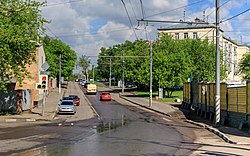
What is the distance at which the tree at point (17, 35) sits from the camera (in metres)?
32.8

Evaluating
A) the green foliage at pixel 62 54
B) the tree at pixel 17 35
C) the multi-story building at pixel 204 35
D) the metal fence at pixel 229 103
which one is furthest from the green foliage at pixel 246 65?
the tree at pixel 17 35

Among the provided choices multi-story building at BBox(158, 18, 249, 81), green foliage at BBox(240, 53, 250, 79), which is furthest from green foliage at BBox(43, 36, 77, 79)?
green foliage at BBox(240, 53, 250, 79)

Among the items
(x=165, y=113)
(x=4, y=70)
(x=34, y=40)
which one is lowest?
(x=165, y=113)

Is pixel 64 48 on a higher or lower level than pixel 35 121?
higher

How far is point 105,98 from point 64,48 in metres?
40.4

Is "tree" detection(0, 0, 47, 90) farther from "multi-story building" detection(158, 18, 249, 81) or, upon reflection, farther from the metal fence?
"multi-story building" detection(158, 18, 249, 81)

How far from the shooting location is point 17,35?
33375 mm

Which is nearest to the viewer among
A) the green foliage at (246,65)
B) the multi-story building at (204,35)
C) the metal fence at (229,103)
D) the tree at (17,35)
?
the metal fence at (229,103)

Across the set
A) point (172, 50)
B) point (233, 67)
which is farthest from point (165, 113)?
point (233, 67)

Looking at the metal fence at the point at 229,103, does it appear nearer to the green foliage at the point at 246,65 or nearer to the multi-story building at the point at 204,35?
the green foliage at the point at 246,65

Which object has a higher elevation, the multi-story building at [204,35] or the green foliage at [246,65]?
the multi-story building at [204,35]

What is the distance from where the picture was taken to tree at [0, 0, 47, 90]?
107 feet

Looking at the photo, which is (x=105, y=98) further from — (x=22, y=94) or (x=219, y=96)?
(x=219, y=96)

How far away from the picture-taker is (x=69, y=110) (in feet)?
145
